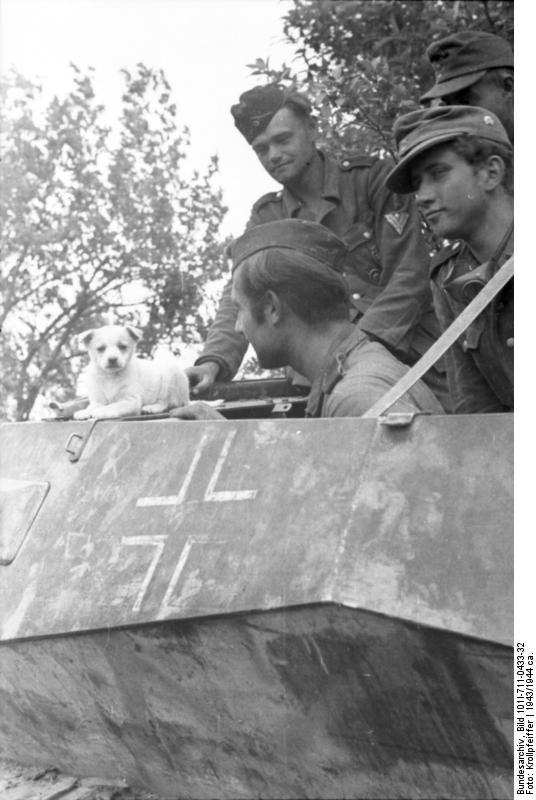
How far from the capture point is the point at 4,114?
14156mm

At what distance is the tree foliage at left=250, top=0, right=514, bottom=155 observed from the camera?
8.41 meters

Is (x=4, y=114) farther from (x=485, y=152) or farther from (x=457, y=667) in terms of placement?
(x=457, y=667)

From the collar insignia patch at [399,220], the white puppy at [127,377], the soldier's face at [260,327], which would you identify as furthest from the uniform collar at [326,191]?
the soldier's face at [260,327]

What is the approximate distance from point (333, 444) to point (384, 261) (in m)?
2.35

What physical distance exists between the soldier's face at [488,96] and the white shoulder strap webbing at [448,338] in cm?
222

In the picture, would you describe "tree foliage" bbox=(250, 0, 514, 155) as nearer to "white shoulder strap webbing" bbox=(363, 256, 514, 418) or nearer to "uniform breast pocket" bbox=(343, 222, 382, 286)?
"uniform breast pocket" bbox=(343, 222, 382, 286)

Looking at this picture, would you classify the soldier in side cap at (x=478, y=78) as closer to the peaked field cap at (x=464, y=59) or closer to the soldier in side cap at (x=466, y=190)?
the peaked field cap at (x=464, y=59)

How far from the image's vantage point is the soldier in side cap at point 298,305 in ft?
13.6

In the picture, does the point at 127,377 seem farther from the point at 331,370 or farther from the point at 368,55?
the point at 368,55

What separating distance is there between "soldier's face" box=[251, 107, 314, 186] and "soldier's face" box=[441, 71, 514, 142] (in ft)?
2.26

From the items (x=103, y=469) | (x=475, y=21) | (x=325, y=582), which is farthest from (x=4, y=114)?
(x=325, y=582)

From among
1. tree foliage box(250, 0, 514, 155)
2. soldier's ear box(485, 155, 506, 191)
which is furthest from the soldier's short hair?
tree foliage box(250, 0, 514, 155)

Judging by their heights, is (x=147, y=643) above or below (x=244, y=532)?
below

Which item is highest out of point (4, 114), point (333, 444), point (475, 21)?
point (4, 114)
